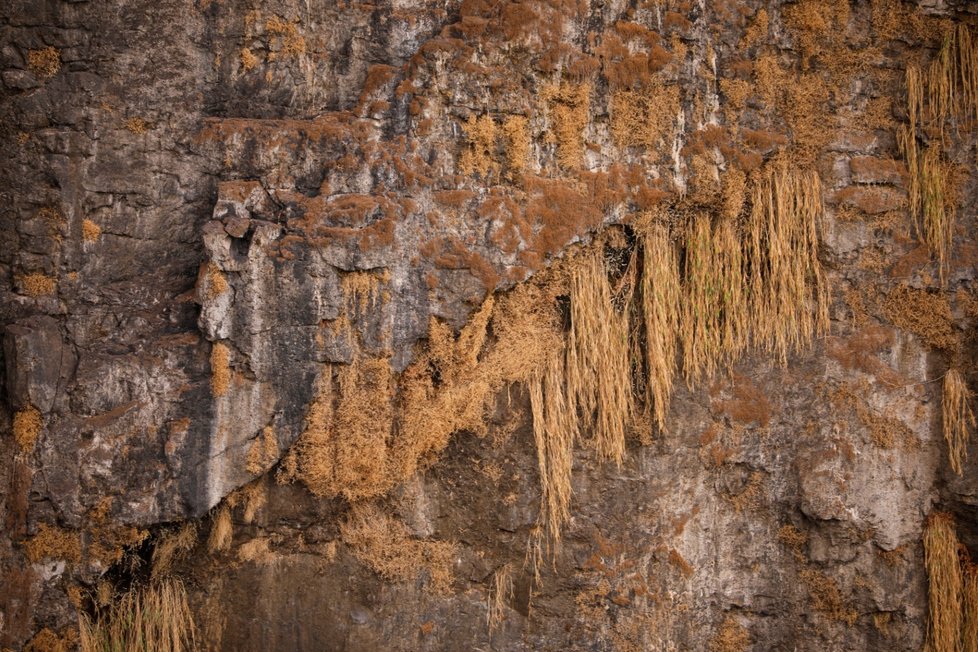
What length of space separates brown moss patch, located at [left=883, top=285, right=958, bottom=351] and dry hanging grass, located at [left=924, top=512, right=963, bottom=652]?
1174 millimetres

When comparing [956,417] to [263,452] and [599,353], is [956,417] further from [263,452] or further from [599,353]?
[263,452]

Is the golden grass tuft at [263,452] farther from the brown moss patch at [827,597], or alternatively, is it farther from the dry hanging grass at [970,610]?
the dry hanging grass at [970,610]

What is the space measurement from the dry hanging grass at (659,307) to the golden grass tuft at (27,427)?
3559 millimetres

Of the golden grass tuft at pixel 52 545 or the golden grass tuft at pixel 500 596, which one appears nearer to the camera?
the golden grass tuft at pixel 52 545

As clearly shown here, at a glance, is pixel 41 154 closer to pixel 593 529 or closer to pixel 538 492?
pixel 538 492

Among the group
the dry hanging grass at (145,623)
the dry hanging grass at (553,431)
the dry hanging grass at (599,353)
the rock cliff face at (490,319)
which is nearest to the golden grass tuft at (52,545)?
the rock cliff face at (490,319)

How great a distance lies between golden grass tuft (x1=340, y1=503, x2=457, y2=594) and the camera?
16.1 feet

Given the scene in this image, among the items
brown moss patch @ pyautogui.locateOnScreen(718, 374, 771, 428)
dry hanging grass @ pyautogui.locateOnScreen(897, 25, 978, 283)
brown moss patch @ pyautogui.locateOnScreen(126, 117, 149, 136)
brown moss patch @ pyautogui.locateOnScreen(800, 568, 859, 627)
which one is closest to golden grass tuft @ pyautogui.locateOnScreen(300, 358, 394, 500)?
brown moss patch @ pyautogui.locateOnScreen(126, 117, 149, 136)

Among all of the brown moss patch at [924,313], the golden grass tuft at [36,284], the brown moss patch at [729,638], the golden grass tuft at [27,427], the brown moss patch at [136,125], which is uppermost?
the brown moss patch at [136,125]

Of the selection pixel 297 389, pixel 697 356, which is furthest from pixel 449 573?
pixel 697 356

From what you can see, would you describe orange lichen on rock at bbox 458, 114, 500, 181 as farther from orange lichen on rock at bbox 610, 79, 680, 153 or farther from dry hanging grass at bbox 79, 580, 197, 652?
dry hanging grass at bbox 79, 580, 197, 652

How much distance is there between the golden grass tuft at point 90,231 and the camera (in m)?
4.64

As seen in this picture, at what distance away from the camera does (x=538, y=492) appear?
16.1 ft

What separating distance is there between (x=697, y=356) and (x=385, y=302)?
1.95 m
